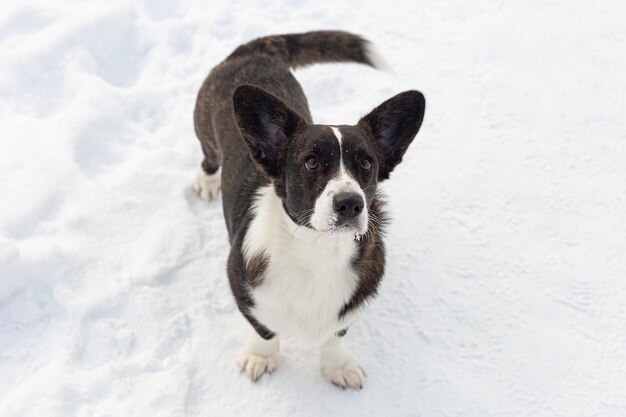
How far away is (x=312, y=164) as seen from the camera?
240cm

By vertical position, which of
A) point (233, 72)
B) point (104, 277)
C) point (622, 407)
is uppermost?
point (233, 72)

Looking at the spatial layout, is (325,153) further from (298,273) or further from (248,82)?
(248,82)

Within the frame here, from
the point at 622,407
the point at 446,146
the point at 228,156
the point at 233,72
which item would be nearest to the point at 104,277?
the point at 228,156

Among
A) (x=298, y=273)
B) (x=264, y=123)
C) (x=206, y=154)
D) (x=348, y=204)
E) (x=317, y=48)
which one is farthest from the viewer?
(x=206, y=154)

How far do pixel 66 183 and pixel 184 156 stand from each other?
0.81m

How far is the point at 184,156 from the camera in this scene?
4.14 meters

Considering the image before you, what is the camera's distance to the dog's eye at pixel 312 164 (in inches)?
94.1

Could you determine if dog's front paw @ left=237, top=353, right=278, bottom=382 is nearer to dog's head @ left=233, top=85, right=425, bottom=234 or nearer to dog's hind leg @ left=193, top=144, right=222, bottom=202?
dog's head @ left=233, top=85, right=425, bottom=234

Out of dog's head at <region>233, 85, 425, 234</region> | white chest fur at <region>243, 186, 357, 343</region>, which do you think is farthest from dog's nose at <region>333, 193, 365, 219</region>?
white chest fur at <region>243, 186, 357, 343</region>

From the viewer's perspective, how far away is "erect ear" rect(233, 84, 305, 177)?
2.45 metres

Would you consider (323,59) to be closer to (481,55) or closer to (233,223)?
(233,223)

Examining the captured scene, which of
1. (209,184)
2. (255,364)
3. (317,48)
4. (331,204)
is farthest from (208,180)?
(331,204)

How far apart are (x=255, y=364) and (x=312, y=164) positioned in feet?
3.97

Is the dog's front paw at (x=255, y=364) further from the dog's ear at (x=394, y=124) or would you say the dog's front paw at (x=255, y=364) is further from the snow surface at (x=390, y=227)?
the dog's ear at (x=394, y=124)
